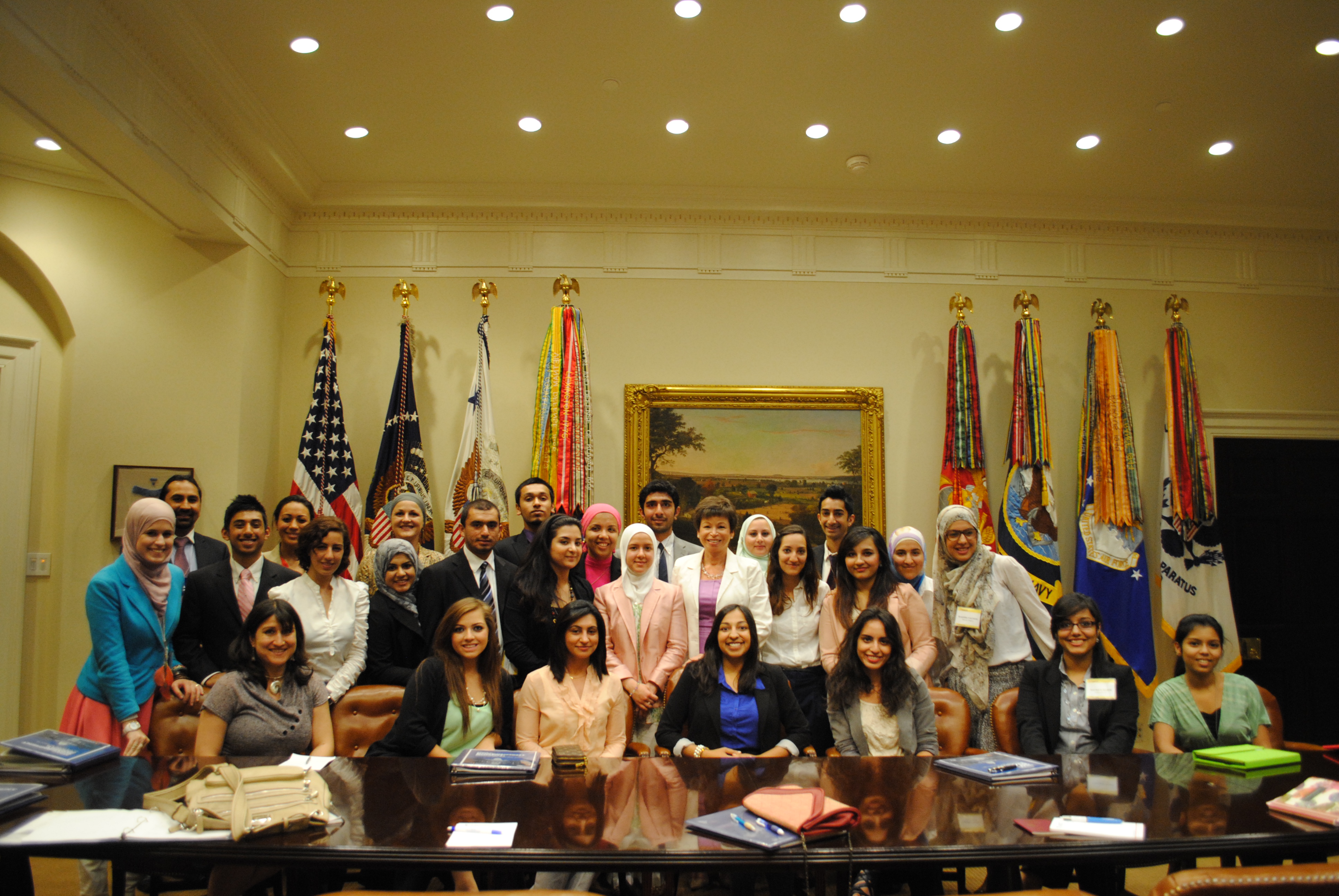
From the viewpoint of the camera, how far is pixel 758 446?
5.88 meters

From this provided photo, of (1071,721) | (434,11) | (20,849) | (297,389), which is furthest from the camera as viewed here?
(297,389)

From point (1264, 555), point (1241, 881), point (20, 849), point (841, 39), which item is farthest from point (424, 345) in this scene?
point (1264, 555)

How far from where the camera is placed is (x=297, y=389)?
5879 mm

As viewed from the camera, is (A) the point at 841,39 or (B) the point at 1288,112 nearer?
(A) the point at 841,39

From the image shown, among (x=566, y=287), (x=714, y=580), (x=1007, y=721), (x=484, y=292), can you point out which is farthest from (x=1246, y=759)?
(x=484, y=292)

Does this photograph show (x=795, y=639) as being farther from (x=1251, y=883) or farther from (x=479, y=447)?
(x=479, y=447)

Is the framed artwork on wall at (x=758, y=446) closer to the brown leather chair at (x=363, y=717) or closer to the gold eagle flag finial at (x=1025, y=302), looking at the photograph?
the gold eagle flag finial at (x=1025, y=302)

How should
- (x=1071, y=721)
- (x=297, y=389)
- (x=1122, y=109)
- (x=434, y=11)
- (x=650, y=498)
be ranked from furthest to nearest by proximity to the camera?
1. (x=297, y=389)
2. (x=1122, y=109)
3. (x=650, y=498)
4. (x=434, y=11)
5. (x=1071, y=721)

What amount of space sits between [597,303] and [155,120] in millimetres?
2842

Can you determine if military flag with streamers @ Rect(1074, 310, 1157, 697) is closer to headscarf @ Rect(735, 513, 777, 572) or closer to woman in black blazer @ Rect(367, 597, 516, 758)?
headscarf @ Rect(735, 513, 777, 572)

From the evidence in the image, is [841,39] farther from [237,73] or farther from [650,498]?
[237,73]

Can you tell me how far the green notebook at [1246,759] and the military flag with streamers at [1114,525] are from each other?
3017mm

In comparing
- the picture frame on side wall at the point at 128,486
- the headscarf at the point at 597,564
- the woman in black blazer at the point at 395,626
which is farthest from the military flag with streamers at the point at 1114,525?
the picture frame on side wall at the point at 128,486

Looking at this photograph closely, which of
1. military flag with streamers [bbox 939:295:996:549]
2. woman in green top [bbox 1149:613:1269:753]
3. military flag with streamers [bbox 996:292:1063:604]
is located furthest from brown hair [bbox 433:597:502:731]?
military flag with streamers [bbox 996:292:1063:604]
